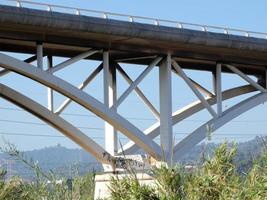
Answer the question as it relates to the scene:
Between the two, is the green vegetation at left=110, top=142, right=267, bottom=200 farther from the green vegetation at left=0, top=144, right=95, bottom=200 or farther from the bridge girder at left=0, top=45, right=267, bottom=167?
the bridge girder at left=0, top=45, right=267, bottom=167

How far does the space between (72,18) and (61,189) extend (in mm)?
18271

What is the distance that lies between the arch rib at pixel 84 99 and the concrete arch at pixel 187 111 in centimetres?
115

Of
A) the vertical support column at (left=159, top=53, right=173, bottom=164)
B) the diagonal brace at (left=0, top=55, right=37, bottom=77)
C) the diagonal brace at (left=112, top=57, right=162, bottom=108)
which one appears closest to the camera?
the diagonal brace at (left=0, top=55, right=37, bottom=77)

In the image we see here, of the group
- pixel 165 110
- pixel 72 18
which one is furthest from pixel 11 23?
pixel 165 110

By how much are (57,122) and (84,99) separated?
4.99ft

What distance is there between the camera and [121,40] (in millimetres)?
28953

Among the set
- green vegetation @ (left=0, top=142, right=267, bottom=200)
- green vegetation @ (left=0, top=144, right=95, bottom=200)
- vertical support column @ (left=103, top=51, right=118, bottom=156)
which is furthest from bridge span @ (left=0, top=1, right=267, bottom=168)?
green vegetation @ (left=0, top=142, right=267, bottom=200)

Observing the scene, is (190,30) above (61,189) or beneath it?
above

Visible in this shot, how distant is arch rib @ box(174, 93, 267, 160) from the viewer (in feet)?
100

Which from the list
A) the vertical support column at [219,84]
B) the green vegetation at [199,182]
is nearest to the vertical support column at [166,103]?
the vertical support column at [219,84]

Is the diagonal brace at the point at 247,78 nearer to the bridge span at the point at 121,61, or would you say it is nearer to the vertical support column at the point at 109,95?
the bridge span at the point at 121,61

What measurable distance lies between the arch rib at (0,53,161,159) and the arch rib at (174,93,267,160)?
116 cm

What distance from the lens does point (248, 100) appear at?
113 feet

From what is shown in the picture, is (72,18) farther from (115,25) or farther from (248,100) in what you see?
(248,100)
